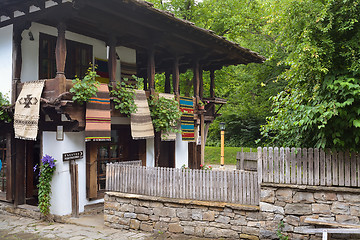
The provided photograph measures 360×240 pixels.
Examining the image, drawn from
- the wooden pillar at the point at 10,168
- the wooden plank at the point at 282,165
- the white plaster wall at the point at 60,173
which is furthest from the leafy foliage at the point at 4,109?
the wooden plank at the point at 282,165

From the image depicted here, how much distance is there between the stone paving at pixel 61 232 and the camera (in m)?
6.46

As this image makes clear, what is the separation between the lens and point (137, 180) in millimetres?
6992

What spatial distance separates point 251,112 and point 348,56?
16491 millimetres

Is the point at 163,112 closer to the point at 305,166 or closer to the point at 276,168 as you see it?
the point at 276,168

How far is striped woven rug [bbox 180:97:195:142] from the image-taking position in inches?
414

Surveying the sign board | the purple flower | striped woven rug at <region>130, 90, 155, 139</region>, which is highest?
striped woven rug at <region>130, 90, 155, 139</region>

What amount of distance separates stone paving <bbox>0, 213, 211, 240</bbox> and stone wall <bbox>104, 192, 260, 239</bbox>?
0.59 feet

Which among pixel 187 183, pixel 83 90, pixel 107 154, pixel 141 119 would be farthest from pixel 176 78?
pixel 187 183

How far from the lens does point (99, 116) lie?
7484mm

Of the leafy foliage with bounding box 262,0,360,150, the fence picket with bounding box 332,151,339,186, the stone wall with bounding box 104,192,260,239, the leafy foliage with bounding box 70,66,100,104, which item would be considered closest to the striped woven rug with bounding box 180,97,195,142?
the leafy foliage with bounding box 70,66,100,104

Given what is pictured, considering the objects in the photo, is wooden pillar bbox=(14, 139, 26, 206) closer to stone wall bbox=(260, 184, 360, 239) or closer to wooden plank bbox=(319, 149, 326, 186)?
stone wall bbox=(260, 184, 360, 239)

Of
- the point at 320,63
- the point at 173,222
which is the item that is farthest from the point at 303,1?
the point at 173,222

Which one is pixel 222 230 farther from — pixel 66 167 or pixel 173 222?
pixel 66 167

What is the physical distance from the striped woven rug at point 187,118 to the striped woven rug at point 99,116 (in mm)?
3315
